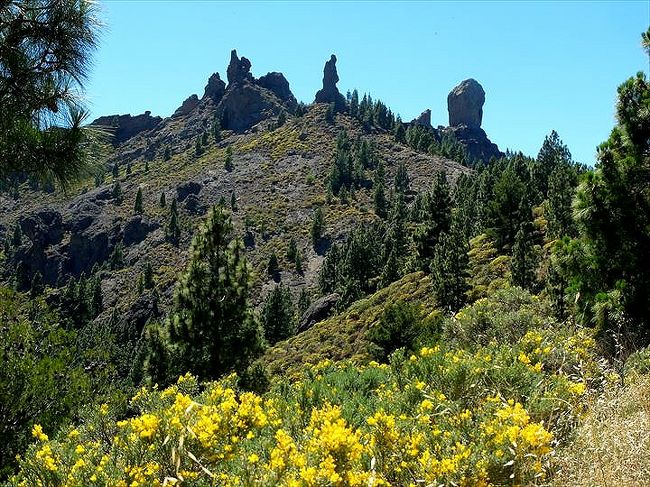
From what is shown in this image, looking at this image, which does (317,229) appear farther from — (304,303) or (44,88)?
(44,88)

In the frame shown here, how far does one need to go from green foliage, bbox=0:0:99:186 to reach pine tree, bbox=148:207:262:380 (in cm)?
1135

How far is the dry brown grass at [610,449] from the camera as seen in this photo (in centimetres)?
333

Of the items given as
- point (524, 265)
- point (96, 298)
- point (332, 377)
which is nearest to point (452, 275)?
point (524, 265)

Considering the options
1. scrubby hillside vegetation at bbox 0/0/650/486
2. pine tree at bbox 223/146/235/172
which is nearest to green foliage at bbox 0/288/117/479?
scrubby hillside vegetation at bbox 0/0/650/486

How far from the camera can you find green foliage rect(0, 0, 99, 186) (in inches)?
226

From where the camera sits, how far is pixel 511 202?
52531mm

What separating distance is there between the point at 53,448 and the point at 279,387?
11.2 ft

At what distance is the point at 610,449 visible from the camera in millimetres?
3576

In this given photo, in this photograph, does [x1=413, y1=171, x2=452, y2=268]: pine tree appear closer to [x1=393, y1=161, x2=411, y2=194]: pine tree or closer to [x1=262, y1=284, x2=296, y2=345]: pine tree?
[x1=262, y1=284, x2=296, y2=345]: pine tree

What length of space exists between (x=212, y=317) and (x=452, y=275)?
30505mm

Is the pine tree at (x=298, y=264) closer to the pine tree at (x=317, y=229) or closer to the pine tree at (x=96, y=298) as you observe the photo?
the pine tree at (x=317, y=229)

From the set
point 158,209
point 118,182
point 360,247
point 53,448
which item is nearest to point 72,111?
point 53,448

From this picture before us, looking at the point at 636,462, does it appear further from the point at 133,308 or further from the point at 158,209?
the point at 158,209

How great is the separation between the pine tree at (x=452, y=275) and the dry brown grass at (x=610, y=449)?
4007cm
